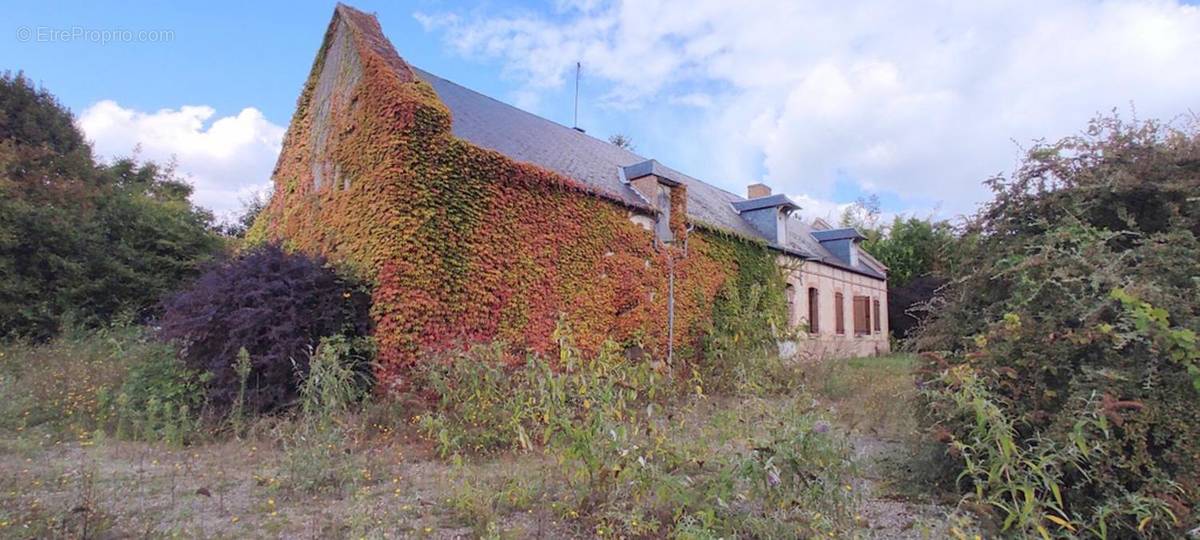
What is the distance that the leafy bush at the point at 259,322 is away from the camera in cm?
706

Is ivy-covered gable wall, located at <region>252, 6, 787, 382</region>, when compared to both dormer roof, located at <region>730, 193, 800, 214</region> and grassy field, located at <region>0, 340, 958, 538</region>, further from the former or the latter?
dormer roof, located at <region>730, 193, 800, 214</region>

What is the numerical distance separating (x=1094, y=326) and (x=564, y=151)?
34.4ft

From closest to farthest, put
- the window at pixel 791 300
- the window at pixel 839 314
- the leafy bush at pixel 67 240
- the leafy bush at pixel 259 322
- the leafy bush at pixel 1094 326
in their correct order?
the leafy bush at pixel 1094 326 → the leafy bush at pixel 259 322 → the leafy bush at pixel 67 240 → the window at pixel 791 300 → the window at pixel 839 314

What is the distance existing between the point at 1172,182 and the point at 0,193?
745 inches

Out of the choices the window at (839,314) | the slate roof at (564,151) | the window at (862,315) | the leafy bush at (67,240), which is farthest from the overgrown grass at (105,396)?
the window at (862,315)

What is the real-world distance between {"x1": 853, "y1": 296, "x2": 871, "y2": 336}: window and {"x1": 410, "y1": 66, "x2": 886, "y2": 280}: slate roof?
4103 mm

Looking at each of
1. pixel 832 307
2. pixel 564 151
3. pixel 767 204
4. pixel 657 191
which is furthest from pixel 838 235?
pixel 564 151

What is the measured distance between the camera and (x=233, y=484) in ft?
15.5

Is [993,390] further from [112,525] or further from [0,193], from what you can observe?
[0,193]

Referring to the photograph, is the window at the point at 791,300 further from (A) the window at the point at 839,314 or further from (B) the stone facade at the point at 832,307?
(A) the window at the point at 839,314

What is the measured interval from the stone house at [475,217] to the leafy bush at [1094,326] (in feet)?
18.8

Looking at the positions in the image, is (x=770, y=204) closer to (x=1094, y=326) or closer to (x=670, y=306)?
(x=670, y=306)

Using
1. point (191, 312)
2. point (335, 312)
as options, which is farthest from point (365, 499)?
point (191, 312)

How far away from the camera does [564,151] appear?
42.3 feet
